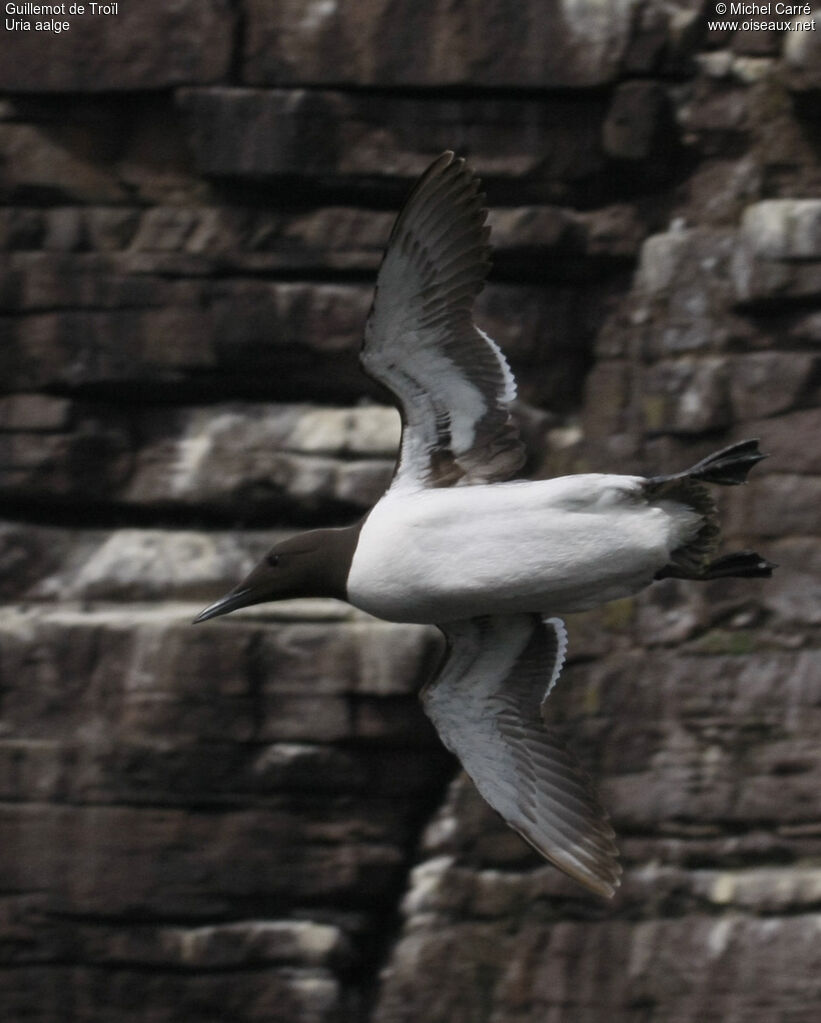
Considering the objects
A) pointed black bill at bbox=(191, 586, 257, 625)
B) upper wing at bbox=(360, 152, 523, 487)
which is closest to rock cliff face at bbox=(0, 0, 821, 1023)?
pointed black bill at bbox=(191, 586, 257, 625)

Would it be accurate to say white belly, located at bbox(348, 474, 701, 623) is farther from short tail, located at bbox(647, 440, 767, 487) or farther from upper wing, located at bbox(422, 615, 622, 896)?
upper wing, located at bbox(422, 615, 622, 896)

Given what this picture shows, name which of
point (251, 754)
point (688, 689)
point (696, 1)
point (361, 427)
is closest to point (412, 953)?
point (251, 754)

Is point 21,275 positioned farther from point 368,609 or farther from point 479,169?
point 368,609

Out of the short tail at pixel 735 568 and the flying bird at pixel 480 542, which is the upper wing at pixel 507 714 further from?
the short tail at pixel 735 568

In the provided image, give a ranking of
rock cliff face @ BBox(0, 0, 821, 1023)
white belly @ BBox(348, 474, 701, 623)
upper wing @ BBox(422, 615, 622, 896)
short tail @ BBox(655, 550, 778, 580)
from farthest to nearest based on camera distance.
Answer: rock cliff face @ BBox(0, 0, 821, 1023) < upper wing @ BBox(422, 615, 622, 896) < short tail @ BBox(655, 550, 778, 580) < white belly @ BBox(348, 474, 701, 623)

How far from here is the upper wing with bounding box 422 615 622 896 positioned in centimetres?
587

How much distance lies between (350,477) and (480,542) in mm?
2069

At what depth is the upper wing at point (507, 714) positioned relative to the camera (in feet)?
19.3

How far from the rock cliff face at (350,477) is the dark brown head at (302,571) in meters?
1.47

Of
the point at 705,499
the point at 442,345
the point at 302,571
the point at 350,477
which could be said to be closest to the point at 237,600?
the point at 302,571

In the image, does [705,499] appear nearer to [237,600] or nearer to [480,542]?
[480,542]

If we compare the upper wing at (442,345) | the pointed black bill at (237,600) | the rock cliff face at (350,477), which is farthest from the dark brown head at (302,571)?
the rock cliff face at (350,477)

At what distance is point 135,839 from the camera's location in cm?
741

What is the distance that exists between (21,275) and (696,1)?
2.72 metres
